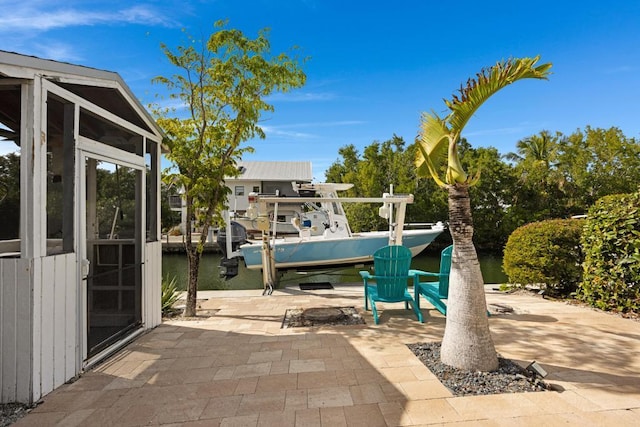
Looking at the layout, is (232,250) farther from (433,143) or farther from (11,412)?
(433,143)

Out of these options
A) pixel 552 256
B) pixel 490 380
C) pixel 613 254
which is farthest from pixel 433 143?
pixel 552 256

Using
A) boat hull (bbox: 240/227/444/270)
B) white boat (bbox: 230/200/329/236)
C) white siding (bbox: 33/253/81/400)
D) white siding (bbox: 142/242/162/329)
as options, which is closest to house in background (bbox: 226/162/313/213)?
white boat (bbox: 230/200/329/236)

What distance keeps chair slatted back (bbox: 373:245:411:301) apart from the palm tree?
158 cm

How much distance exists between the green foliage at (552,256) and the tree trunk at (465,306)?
368 cm

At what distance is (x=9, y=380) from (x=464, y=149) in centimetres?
2705

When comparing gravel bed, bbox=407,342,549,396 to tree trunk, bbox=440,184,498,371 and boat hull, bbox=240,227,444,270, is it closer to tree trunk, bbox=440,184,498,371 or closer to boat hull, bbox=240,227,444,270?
tree trunk, bbox=440,184,498,371

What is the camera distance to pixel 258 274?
1386 cm

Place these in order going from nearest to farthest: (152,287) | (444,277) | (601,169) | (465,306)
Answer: (465,306)
(152,287)
(444,277)
(601,169)

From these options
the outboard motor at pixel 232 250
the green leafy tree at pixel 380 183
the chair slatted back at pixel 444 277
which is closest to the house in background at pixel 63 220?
the chair slatted back at pixel 444 277

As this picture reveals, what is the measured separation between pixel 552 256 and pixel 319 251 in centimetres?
616

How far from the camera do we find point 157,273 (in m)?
4.34

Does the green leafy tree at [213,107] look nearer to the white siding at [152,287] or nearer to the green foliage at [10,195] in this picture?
the white siding at [152,287]

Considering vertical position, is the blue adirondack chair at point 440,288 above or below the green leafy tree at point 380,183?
below

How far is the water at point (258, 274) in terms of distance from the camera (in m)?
11.4
